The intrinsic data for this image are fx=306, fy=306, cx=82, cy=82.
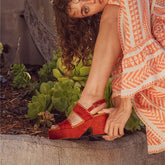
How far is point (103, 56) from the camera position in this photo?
4.41ft

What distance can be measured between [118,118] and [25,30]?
1.98 m

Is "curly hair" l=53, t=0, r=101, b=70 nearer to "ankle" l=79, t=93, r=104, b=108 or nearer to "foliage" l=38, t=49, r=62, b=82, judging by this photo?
"ankle" l=79, t=93, r=104, b=108

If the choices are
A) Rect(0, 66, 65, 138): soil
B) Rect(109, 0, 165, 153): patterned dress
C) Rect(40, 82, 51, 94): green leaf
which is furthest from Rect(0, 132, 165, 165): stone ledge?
Rect(40, 82, 51, 94): green leaf

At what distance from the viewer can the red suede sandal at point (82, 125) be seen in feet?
4.61

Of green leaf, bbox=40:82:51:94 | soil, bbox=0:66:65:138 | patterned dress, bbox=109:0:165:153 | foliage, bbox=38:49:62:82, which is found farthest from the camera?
foliage, bbox=38:49:62:82

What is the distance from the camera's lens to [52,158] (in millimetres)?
1406

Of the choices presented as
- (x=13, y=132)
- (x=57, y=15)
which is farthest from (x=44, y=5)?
(x=13, y=132)

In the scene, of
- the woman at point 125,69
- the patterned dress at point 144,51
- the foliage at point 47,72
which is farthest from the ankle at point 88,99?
the foliage at point 47,72

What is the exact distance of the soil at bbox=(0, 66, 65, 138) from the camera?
1.63m

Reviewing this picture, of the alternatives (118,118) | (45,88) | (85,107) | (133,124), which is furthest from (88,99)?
(45,88)

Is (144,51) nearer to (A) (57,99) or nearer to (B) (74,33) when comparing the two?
(B) (74,33)

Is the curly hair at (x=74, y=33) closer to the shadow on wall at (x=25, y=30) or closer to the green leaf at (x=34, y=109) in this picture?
the green leaf at (x=34, y=109)

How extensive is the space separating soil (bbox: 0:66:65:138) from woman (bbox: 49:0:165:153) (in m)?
0.26

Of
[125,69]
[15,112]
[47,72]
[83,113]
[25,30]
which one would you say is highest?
[125,69]
